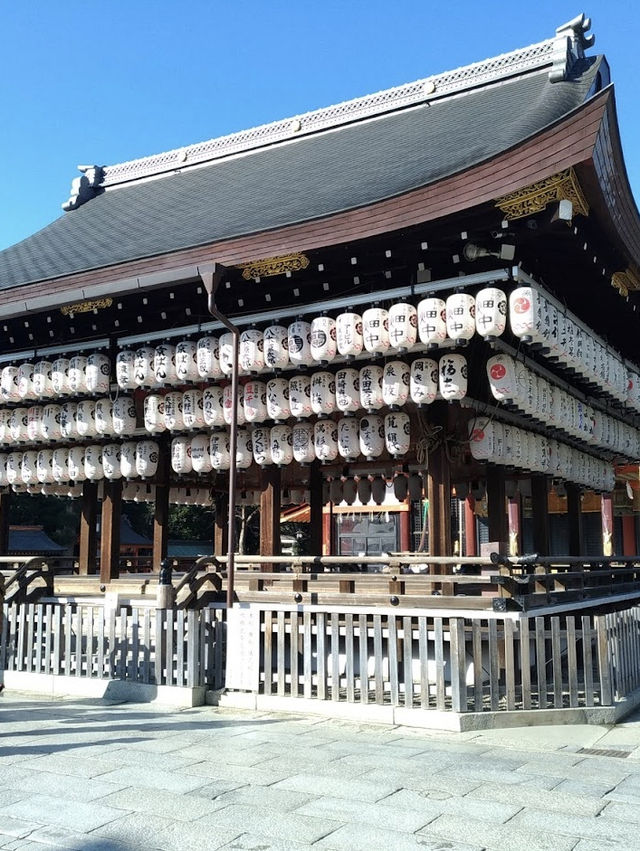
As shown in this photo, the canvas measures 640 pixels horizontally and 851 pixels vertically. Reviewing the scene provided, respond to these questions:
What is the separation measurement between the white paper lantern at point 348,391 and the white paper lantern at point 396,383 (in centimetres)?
55

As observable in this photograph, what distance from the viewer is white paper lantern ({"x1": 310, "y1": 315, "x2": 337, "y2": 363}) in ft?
37.2

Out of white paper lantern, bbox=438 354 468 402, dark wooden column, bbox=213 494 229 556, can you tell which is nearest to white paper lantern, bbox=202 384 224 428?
white paper lantern, bbox=438 354 468 402

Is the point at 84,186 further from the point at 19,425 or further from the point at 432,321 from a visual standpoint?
the point at 432,321

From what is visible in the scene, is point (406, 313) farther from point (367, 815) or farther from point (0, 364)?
point (0, 364)

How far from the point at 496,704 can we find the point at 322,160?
40.2ft

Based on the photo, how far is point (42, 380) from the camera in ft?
47.3

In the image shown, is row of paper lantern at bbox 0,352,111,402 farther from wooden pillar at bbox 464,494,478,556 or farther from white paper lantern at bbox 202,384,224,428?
wooden pillar at bbox 464,494,478,556

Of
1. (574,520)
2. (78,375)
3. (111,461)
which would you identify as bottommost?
(574,520)

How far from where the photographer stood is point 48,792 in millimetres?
5832

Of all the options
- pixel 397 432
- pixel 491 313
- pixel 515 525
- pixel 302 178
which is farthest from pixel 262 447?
pixel 515 525

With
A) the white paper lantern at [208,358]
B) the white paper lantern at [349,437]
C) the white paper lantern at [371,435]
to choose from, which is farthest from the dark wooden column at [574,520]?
the white paper lantern at [208,358]

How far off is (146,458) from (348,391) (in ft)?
14.6

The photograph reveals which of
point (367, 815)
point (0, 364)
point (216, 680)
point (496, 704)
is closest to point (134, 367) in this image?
point (0, 364)

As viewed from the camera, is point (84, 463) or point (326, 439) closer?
point (326, 439)
